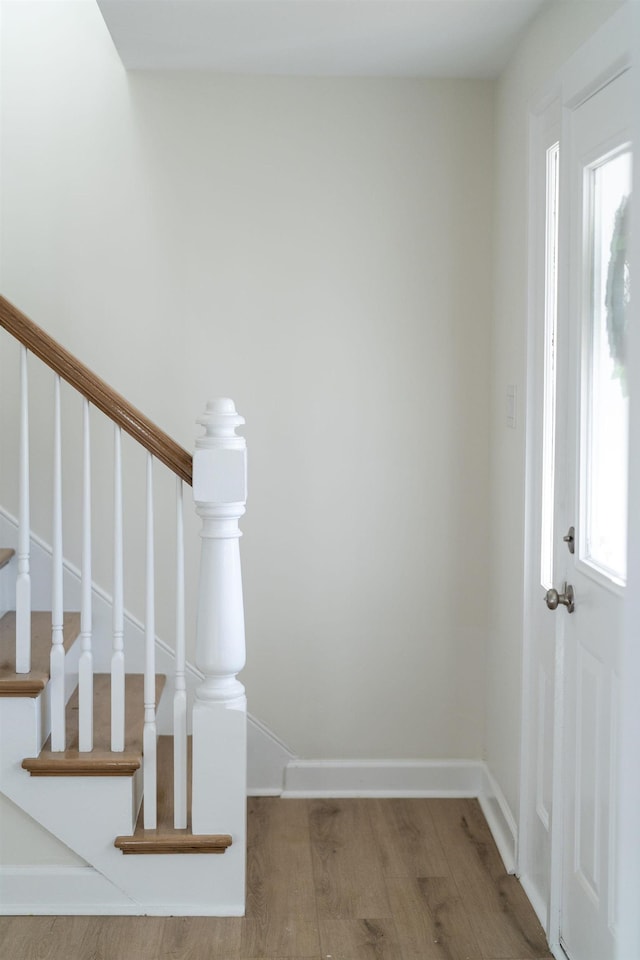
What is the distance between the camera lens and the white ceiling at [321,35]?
103 inches

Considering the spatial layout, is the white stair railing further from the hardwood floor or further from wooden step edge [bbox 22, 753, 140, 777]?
the hardwood floor

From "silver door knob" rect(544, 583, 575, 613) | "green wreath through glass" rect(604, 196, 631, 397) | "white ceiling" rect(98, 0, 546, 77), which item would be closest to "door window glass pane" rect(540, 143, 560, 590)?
"silver door knob" rect(544, 583, 575, 613)

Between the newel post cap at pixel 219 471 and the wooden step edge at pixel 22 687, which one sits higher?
the newel post cap at pixel 219 471

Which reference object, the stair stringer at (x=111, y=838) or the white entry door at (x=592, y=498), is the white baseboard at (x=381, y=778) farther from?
the white entry door at (x=592, y=498)

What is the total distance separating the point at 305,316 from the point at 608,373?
1340mm

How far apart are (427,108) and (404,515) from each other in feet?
4.36

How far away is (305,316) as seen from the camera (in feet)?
10.7

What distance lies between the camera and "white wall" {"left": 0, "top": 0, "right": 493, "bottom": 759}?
3205mm

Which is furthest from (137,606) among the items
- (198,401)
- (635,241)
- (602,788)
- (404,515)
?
(635,241)

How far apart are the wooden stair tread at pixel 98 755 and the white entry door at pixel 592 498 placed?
3.60ft

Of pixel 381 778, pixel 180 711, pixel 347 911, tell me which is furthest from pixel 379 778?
pixel 180 711

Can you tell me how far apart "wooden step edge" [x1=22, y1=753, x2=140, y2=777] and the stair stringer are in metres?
0.03

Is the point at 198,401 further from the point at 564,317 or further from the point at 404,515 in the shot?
the point at 564,317

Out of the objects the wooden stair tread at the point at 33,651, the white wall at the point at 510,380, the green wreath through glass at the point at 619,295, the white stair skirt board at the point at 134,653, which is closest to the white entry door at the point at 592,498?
the green wreath through glass at the point at 619,295
